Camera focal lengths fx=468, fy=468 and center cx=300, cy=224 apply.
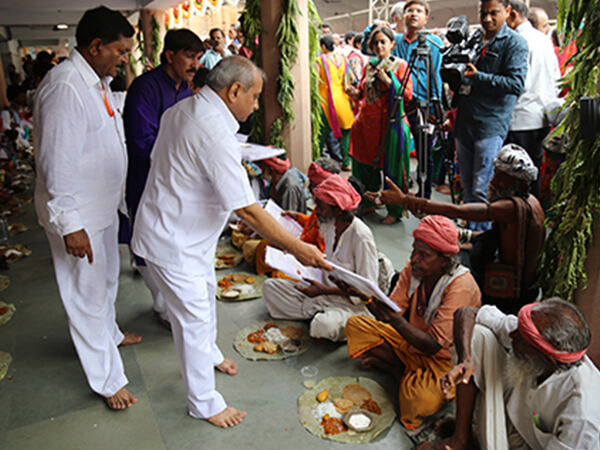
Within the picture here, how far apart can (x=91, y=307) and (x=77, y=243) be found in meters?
0.40

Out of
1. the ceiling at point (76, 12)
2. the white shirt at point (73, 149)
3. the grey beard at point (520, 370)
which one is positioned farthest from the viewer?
the ceiling at point (76, 12)

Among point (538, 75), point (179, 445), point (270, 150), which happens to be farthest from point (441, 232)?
point (538, 75)

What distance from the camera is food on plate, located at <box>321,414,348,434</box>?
2.19 meters

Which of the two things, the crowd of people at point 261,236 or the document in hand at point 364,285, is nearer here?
the crowd of people at point 261,236

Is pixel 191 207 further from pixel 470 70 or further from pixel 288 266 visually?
pixel 470 70

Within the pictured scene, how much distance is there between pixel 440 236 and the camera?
2.25 meters

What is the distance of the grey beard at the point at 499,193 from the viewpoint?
9.00 feet

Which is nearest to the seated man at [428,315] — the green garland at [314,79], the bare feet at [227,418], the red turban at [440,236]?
the red turban at [440,236]

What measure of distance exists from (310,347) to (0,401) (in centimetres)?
170

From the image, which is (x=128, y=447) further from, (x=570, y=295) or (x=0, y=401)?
(x=570, y=295)

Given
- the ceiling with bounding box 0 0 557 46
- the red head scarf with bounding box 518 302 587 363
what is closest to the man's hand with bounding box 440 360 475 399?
the red head scarf with bounding box 518 302 587 363

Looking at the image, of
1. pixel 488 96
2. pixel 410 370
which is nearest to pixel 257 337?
pixel 410 370

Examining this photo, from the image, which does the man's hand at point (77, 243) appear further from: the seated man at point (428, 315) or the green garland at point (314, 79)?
the green garland at point (314, 79)

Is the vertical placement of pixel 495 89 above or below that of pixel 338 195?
above
